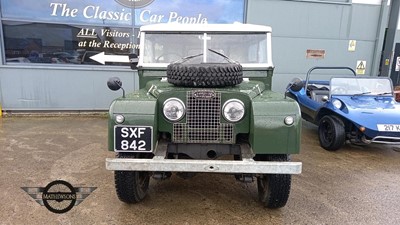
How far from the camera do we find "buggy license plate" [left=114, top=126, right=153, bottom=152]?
2.84 m

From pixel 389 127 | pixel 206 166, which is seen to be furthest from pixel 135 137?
pixel 389 127

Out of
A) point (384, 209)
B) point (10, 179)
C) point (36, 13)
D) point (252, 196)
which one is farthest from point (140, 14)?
point (384, 209)

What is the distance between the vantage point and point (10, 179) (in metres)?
3.92

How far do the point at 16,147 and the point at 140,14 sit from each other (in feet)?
13.8

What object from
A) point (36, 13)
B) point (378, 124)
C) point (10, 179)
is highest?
point (36, 13)

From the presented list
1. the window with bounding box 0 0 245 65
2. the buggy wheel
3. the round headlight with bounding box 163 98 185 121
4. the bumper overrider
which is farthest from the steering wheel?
the window with bounding box 0 0 245 65

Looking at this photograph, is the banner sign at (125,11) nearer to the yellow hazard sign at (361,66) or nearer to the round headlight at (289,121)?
the yellow hazard sign at (361,66)

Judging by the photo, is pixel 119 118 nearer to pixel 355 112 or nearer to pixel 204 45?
pixel 204 45

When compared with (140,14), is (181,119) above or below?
below

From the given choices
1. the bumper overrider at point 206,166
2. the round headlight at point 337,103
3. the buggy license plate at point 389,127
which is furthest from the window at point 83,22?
the bumper overrider at point 206,166

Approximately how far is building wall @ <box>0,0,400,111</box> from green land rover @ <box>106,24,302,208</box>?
4.60 meters

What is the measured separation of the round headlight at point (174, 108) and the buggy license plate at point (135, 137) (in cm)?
26

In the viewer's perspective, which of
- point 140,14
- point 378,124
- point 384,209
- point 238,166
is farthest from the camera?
point 140,14

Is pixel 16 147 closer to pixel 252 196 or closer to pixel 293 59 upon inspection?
pixel 252 196
